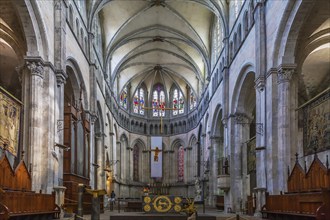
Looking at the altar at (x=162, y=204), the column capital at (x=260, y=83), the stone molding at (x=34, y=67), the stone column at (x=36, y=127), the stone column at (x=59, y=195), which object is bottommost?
the altar at (x=162, y=204)

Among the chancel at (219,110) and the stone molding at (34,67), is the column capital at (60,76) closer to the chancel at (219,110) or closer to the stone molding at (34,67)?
the chancel at (219,110)

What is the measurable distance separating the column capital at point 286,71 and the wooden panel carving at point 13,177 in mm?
11223

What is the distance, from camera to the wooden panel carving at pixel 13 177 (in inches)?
590

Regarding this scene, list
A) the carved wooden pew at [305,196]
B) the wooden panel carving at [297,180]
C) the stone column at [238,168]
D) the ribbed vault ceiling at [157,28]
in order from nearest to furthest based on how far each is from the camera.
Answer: the carved wooden pew at [305,196], the wooden panel carving at [297,180], the stone column at [238,168], the ribbed vault ceiling at [157,28]

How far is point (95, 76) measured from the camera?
33.3 meters

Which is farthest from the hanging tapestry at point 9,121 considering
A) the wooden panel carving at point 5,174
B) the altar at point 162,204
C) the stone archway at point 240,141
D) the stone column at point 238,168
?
the stone column at point 238,168

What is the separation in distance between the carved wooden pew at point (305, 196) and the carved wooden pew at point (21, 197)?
346 inches

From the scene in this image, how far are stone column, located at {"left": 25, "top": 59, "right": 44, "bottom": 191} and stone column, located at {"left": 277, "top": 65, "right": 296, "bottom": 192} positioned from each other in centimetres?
989

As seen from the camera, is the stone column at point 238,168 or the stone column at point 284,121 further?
the stone column at point 238,168

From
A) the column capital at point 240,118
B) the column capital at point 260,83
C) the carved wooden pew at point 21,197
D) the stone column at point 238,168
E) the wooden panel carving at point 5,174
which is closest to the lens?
the carved wooden pew at point 21,197

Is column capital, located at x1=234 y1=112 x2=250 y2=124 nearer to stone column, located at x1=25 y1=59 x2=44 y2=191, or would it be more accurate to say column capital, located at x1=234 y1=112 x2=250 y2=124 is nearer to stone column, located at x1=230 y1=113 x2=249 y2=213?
stone column, located at x1=230 y1=113 x2=249 y2=213

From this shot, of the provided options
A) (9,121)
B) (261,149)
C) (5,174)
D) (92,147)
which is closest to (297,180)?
(261,149)

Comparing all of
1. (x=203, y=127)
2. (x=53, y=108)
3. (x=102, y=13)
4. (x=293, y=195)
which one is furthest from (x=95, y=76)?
(x=293, y=195)

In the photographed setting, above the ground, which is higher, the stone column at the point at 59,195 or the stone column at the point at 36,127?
the stone column at the point at 36,127
